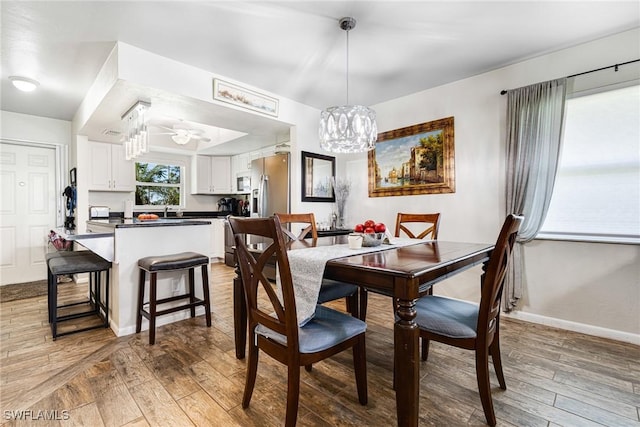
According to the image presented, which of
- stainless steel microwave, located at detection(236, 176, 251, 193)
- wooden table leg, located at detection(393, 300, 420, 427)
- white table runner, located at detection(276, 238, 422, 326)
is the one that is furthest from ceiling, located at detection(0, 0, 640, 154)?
stainless steel microwave, located at detection(236, 176, 251, 193)

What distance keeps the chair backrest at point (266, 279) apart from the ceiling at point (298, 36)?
1741 millimetres

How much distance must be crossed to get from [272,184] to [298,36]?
7.28 feet

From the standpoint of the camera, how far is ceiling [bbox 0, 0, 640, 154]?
206cm

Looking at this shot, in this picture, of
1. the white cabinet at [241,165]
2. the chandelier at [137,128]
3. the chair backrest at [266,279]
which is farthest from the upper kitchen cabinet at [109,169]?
the chair backrest at [266,279]

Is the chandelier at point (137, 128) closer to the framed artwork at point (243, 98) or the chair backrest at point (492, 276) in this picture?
the framed artwork at point (243, 98)

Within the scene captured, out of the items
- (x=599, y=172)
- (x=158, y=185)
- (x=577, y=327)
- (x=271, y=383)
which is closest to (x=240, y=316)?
(x=271, y=383)

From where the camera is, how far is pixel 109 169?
4.53m

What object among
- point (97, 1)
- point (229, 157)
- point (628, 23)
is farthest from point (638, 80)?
point (229, 157)

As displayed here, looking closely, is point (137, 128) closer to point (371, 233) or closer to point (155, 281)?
point (155, 281)

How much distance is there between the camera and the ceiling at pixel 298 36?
2062 millimetres

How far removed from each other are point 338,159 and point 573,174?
2.81 m

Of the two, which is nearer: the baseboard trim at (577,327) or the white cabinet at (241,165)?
the baseboard trim at (577,327)

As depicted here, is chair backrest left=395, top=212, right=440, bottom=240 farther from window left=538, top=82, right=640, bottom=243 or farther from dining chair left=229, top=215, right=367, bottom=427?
dining chair left=229, top=215, right=367, bottom=427

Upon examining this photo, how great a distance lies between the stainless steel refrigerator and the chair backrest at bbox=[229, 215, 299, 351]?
8.43 feet
